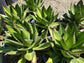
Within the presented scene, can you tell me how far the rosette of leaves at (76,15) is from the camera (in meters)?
1.59

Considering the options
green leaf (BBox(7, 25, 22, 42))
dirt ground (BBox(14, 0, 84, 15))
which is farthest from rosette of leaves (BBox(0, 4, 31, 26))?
dirt ground (BBox(14, 0, 84, 15))

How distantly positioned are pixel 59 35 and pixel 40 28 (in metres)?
0.50

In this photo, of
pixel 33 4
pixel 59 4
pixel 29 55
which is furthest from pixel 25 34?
pixel 59 4

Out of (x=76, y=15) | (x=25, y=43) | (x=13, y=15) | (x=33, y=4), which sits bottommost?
(x=25, y=43)

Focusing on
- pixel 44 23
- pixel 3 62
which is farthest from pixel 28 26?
pixel 3 62

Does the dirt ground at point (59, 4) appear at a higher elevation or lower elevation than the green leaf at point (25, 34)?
higher

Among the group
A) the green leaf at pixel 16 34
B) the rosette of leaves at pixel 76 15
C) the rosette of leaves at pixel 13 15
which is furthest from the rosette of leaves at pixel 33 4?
the green leaf at pixel 16 34

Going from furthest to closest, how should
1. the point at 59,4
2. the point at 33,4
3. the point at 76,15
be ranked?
the point at 59,4, the point at 33,4, the point at 76,15

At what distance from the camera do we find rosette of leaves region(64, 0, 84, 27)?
1590 millimetres

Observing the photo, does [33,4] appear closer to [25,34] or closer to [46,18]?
[46,18]

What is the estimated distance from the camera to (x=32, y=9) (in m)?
1.95

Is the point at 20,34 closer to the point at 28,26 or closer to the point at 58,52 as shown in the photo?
the point at 28,26

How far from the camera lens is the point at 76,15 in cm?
161

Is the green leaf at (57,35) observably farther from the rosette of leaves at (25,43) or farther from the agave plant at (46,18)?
the agave plant at (46,18)
